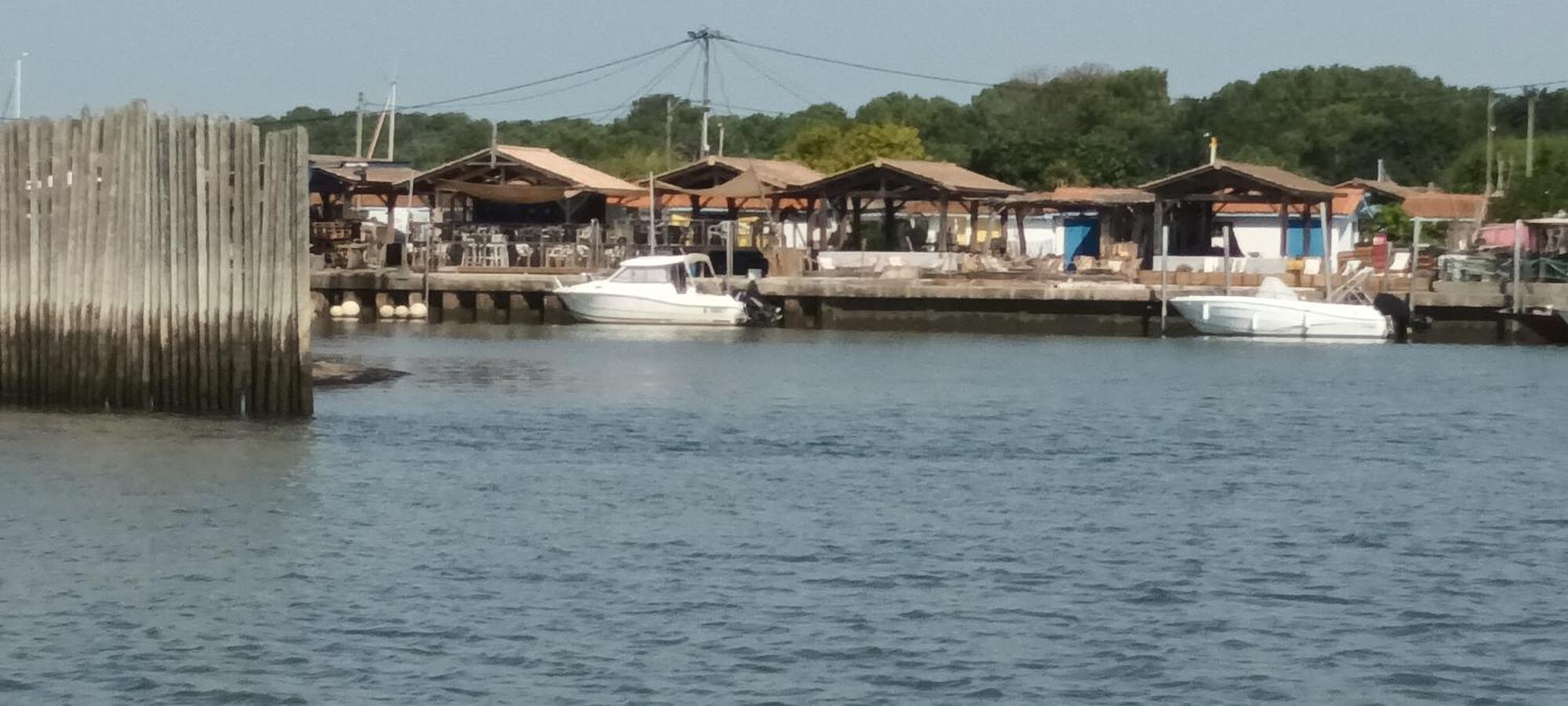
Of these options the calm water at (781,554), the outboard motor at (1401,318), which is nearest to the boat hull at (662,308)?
the outboard motor at (1401,318)

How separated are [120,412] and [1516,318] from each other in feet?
137

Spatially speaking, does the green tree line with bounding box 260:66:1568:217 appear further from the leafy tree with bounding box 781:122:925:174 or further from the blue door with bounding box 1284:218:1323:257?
the blue door with bounding box 1284:218:1323:257

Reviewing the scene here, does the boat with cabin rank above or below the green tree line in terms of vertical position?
below

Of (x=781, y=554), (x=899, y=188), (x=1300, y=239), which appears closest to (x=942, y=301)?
(x=899, y=188)

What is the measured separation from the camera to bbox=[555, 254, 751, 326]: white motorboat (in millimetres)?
67000

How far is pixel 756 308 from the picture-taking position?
67.3 meters

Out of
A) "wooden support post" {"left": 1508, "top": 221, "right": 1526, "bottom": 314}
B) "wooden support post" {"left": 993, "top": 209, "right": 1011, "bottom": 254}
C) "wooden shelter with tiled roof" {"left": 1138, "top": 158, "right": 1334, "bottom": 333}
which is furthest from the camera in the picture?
"wooden support post" {"left": 993, "top": 209, "right": 1011, "bottom": 254}

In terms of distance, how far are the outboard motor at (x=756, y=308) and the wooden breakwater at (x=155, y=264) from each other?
3620 centimetres

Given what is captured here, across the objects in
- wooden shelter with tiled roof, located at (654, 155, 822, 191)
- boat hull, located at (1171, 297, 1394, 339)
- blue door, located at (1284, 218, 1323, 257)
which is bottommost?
boat hull, located at (1171, 297, 1394, 339)

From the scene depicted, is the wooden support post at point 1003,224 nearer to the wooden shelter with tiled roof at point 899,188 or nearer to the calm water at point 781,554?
the wooden shelter with tiled roof at point 899,188

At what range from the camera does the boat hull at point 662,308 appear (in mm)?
67000

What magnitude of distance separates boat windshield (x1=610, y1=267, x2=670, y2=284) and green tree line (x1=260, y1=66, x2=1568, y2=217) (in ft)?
139

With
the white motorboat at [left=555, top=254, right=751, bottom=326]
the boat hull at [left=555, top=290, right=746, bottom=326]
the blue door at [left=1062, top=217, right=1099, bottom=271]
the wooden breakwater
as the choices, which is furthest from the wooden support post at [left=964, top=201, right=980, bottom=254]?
the wooden breakwater

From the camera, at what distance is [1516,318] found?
61.6m
